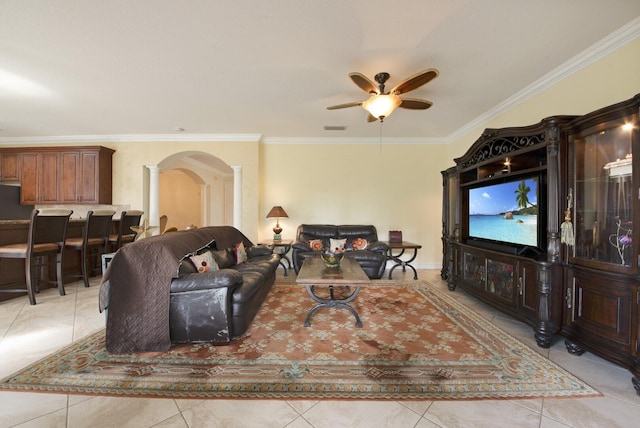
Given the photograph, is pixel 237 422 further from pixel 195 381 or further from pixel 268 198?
pixel 268 198

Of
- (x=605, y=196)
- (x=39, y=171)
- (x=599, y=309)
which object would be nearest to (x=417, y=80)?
(x=605, y=196)

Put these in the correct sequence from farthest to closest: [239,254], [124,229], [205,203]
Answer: [205,203] → [124,229] → [239,254]

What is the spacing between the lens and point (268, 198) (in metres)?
5.27

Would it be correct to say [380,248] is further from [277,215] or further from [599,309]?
[599,309]

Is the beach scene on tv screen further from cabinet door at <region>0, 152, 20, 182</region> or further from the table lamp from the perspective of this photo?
cabinet door at <region>0, 152, 20, 182</region>

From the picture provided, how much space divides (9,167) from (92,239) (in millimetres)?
3001

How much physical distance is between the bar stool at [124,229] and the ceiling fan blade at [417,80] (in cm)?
425

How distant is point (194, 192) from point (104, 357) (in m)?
7.52

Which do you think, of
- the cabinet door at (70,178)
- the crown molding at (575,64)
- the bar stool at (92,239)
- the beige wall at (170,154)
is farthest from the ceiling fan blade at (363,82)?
the cabinet door at (70,178)

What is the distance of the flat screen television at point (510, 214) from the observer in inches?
96.2

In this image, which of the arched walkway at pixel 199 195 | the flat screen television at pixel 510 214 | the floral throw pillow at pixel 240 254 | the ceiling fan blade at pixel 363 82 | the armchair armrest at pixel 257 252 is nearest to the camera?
the ceiling fan blade at pixel 363 82

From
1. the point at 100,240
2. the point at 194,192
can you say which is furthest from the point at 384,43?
the point at 194,192

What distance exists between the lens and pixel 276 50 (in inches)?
93.1

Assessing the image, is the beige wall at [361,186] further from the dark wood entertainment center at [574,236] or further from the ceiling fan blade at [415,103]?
the ceiling fan blade at [415,103]
